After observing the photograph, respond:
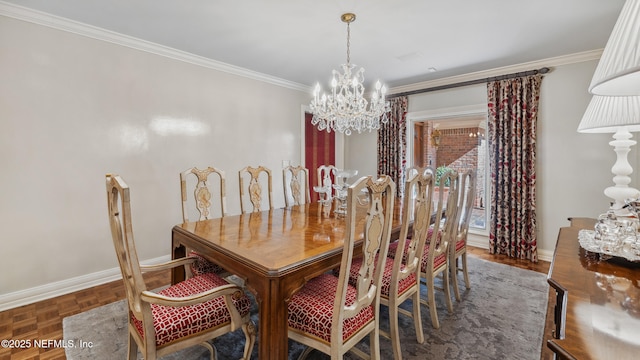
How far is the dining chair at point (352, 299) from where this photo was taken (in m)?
1.31

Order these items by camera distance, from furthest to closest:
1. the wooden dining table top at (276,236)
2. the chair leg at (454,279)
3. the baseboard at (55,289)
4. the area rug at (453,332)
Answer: the chair leg at (454,279)
the baseboard at (55,289)
the area rug at (453,332)
the wooden dining table top at (276,236)

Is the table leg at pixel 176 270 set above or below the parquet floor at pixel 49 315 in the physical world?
above

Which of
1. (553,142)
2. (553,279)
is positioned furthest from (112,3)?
(553,142)

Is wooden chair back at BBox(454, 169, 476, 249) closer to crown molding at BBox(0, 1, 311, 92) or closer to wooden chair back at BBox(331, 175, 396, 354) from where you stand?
wooden chair back at BBox(331, 175, 396, 354)

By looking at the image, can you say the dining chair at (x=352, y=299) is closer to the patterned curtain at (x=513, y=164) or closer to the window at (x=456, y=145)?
the patterned curtain at (x=513, y=164)

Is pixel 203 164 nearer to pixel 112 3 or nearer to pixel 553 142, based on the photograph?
pixel 112 3

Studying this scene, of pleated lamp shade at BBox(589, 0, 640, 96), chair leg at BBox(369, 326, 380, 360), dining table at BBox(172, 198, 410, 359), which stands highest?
pleated lamp shade at BBox(589, 0, 640, 96)

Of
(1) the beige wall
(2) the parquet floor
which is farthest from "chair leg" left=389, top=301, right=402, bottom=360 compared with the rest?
(1) the beige wall

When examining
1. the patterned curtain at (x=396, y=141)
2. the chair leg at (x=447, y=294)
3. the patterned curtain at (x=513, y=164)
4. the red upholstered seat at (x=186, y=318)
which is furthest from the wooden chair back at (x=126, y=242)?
the patterned curtain at (x=513, y=164)

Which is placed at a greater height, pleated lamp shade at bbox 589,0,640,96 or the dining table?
pleated lamp shade at bbox 589,0,640,96

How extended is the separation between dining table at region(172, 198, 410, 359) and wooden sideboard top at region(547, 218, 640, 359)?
0.99 meters

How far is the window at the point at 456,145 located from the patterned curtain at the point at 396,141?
136 millimetres

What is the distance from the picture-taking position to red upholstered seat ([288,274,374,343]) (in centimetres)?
141

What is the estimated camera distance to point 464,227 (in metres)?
2.77
